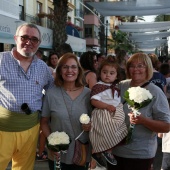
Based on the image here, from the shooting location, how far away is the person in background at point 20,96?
3.06 m

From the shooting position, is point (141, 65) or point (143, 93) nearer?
point (143, 93)

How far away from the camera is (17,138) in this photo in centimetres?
314

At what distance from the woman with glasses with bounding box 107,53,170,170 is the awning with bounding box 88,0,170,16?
6568mm

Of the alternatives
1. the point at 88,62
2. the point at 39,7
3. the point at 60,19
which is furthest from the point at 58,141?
the point at 39,7

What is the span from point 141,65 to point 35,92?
3.56 ft

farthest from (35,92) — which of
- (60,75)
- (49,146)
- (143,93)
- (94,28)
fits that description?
(94,28)

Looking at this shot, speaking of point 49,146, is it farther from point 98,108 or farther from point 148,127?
point 148,127

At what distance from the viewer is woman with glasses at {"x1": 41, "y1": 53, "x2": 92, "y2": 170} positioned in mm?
3029

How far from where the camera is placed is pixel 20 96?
307 cm

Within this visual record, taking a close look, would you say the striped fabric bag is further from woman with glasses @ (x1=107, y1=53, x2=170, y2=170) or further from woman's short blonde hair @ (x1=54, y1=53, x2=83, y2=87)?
woman's short blonde hair @ (x1=54, y1=53, x2=83, y2=87)

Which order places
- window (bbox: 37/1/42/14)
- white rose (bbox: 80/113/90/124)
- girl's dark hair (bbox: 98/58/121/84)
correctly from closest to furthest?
1. white rose (bbox: 80/113/90/124)
2. girl's dark hair (bbox: 98/58/121/84)
3. window (bbox: 37/1/42/14)

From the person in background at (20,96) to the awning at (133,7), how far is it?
6785mm

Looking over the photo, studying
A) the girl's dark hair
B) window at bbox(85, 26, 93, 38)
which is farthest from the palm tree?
window at bbox(85, 26, 93, 38)

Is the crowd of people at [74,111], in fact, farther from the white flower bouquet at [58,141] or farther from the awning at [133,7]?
the awning at [133,7]
